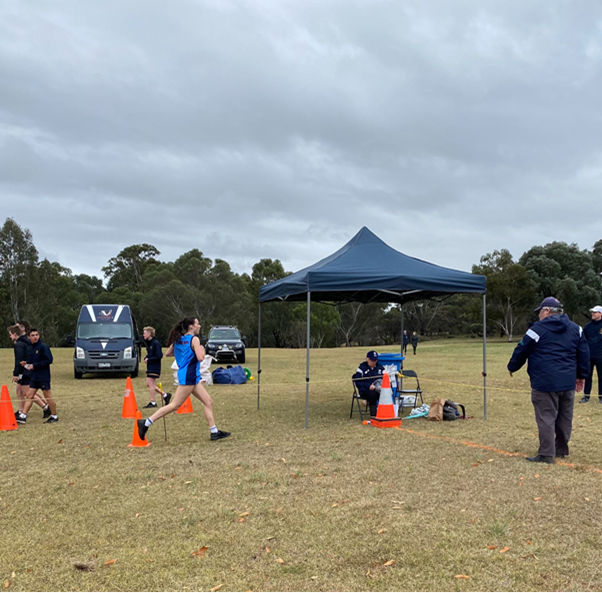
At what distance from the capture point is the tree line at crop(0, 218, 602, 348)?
51750 mm

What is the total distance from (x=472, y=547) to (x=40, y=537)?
10.4ft

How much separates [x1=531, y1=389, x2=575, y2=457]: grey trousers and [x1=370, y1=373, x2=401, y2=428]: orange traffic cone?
103 inches

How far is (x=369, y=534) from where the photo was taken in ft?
13.6

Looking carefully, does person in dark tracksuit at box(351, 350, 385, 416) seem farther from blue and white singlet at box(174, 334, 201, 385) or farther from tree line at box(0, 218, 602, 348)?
tree line at box(0, 218, 602, 348)

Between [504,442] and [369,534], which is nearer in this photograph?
[369,534]

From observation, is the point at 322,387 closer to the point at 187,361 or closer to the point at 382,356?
the point at 382,356

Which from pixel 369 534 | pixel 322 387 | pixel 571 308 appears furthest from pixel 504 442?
pixel 571 308

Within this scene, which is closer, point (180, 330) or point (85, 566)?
point (85, 566)

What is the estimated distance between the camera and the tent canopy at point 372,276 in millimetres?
8945

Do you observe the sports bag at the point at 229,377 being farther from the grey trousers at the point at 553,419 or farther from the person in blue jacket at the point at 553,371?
the grey trousers at the point at 553,419

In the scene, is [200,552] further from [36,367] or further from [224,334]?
[224,334]

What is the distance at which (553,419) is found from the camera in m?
6.25

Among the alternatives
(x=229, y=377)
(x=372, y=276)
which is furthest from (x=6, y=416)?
(x=229, y=377)

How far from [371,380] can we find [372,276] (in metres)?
1.74
